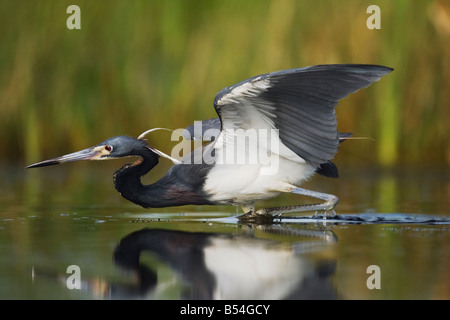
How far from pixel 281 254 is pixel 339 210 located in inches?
104

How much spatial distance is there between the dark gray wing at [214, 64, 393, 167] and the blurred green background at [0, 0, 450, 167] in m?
4.30

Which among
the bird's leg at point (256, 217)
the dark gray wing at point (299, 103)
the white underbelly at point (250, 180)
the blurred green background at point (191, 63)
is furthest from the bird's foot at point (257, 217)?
the blurred green background at point (191, 63)

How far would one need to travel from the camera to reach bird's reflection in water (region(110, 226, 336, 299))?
13.9 ft

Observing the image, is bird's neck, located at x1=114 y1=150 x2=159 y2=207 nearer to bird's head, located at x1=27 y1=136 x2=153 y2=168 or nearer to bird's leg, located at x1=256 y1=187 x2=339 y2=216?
bird's head, located at x1=27 y1=136 x2=153 y2=168

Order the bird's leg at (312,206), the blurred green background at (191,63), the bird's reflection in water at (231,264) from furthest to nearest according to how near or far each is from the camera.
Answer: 1. the blurred green background at (191,63)
2. the bird's leg at (312,206)
3. the bird's reflection in water at (231,264)

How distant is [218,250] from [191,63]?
645 cm

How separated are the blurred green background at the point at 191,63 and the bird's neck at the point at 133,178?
4.27m

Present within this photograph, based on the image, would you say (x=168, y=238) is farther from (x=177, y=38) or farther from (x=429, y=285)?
(x=177, y=38)

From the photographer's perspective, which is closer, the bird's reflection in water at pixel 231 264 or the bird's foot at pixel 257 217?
the bird's reflection in water at pixel 231 264

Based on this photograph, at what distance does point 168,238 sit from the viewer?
602 centimetres

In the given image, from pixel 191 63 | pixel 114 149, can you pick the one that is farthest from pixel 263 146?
pixel 191 63

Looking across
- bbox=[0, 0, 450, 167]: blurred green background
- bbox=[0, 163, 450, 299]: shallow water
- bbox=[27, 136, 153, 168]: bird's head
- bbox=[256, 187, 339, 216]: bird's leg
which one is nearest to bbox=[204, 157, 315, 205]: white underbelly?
bbox=[256, 187, 339, 216]: bird's leg

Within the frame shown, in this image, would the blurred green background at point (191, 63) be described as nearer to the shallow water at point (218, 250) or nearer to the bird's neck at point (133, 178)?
the shallow water at point (218, 250)

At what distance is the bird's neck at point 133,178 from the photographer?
7180mm
